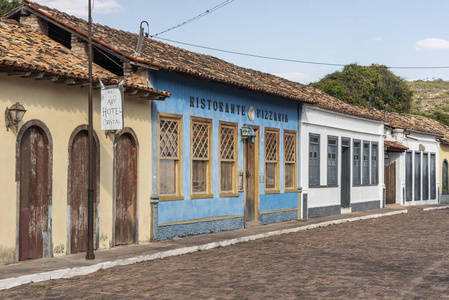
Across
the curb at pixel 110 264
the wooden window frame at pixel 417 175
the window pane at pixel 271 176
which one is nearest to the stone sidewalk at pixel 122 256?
the curb at pixel 110 264

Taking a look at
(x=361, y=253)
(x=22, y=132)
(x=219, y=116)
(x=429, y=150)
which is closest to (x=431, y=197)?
(x=429, y=150)

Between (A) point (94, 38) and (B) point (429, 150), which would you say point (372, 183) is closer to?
(B) point (429, 150)

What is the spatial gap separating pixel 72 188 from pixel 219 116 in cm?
548

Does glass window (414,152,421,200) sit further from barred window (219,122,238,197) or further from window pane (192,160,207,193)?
window pane (192,160,207,193)

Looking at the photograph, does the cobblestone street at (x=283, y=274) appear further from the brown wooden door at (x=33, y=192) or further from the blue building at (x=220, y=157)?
the blue building at (x=220, y=157)

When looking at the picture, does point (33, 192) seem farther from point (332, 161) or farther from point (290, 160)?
point (332, 161)

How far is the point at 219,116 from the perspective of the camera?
16156 mm

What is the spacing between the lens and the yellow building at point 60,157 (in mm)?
10125

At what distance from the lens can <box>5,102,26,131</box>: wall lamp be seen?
10.0 m

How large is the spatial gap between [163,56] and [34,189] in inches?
239

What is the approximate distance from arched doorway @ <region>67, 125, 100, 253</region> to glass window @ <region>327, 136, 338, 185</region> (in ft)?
39.7

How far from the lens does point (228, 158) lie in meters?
16.7

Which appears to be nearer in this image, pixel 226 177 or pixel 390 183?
pixel 226 177

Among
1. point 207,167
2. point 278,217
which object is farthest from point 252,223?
point 207,167
